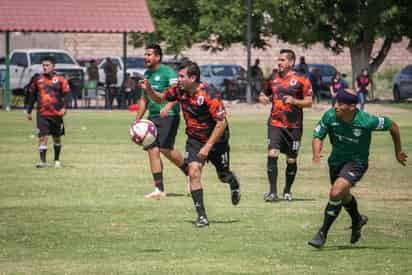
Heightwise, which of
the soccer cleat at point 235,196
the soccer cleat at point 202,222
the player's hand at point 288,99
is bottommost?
the soccer cleat at point 202,222

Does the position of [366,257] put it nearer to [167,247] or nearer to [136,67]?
[167,247]

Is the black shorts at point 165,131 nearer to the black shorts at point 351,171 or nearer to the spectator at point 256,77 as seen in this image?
the black shorts at point 351,171

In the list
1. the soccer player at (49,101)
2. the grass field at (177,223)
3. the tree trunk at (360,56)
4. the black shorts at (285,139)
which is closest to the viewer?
the grass field at (177,223)

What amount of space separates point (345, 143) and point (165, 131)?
4.67 m

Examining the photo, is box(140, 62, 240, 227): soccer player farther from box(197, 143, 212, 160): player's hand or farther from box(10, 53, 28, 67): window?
box(10, 53, 28, 67): window

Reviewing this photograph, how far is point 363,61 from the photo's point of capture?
49219 mm

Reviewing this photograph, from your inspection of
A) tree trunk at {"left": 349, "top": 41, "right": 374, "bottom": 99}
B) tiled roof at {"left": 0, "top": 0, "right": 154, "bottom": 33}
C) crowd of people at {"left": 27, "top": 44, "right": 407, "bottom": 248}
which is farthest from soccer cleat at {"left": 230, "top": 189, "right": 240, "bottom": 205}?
tree trunk at {"left": 349, "top": 41, "right": 374, "bottom": 99}

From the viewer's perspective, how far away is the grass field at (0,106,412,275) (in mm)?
10109

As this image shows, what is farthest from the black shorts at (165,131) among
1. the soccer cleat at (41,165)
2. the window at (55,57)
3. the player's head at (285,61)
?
the window at (55,57)

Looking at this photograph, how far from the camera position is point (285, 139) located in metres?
15.3

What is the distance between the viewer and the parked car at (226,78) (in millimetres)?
48281

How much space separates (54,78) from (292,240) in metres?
8.91

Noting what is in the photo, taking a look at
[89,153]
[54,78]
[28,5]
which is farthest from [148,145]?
[28,5]

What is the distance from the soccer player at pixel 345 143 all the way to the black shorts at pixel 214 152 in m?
1.85
